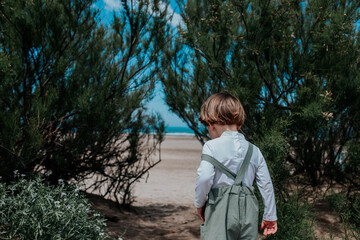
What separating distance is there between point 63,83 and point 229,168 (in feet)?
10.2

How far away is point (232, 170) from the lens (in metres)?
2.35

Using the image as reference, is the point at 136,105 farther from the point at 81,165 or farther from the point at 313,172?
the point at 313,172

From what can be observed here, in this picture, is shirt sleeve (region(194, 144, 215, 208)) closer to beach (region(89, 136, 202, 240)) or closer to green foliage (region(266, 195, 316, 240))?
beach (region(89, 136, 202, 240))

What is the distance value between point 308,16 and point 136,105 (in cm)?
276

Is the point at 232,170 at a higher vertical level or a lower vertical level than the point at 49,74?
lower

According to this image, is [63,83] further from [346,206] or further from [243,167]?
[346,206]

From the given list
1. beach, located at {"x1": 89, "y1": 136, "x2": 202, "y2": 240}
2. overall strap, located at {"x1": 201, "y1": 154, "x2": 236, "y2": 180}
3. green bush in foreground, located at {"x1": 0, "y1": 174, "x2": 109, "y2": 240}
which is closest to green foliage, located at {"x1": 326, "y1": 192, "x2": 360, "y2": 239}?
beach, located at {"x1": 89, "y1": 136, "x2": 202, "y2": 240}

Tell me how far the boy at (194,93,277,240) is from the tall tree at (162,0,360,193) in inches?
46.7

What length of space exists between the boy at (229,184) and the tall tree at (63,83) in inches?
83.2

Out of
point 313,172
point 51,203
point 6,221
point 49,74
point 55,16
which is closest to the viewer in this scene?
point 6,221

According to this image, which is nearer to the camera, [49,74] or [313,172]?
[49,74]

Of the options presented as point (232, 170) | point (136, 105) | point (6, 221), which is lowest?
point (6, 221)

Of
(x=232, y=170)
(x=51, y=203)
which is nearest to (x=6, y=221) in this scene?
(x=51, y=203)

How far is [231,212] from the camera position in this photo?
2.28 meters
